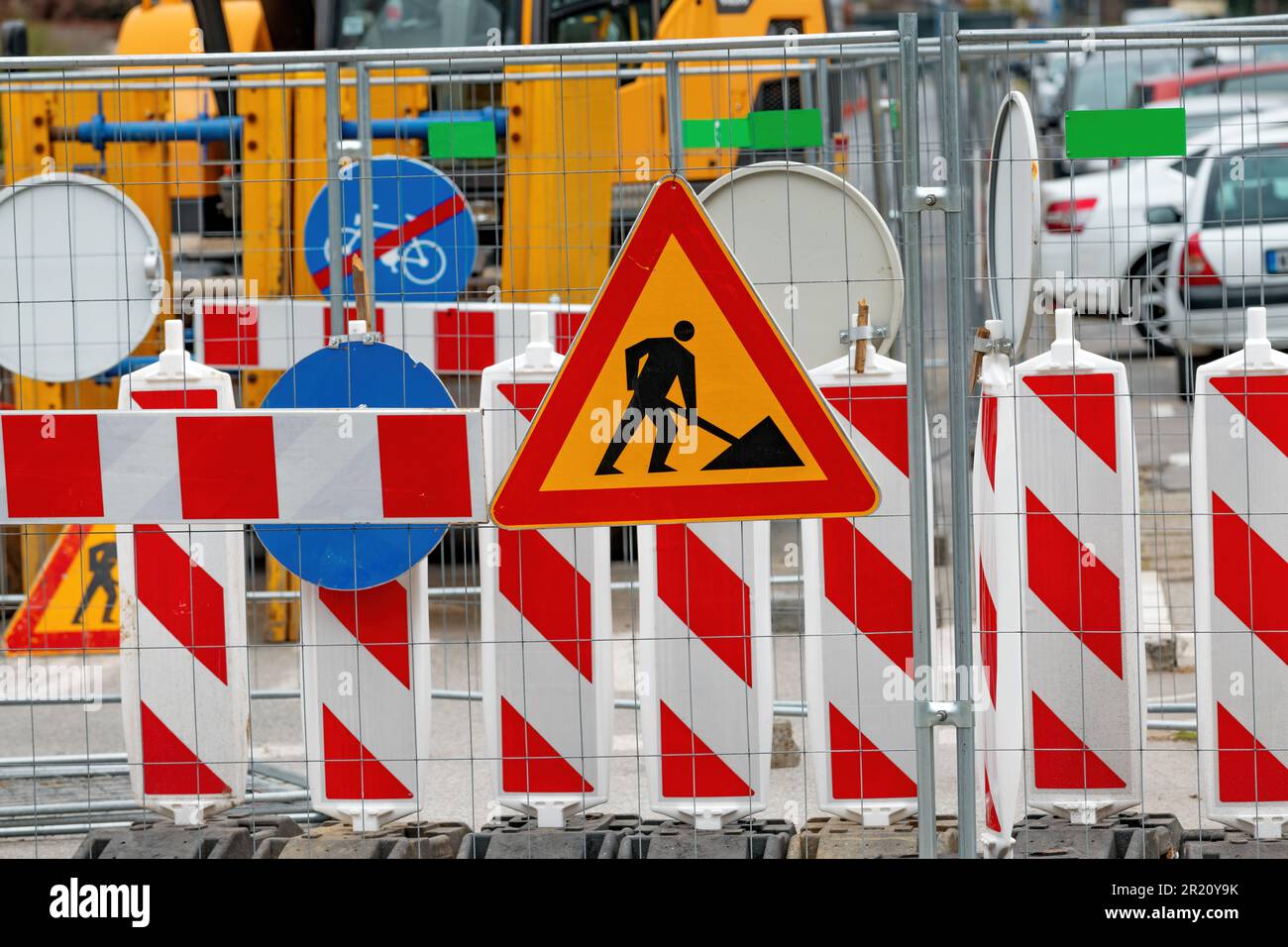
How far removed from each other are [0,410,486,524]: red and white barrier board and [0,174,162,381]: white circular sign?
1.64m

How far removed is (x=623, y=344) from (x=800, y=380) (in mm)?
386

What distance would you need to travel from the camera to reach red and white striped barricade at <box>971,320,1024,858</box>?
4.26 meters

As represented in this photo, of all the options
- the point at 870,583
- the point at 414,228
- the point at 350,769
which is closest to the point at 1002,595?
the point at 870,583

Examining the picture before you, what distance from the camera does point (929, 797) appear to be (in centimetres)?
388

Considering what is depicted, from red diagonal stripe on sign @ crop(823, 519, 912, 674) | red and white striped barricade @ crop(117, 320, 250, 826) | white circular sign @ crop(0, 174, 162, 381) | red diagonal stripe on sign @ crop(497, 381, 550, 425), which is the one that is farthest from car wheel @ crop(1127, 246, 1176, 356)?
white circular sign @ crop(0, 174, 162, 381)

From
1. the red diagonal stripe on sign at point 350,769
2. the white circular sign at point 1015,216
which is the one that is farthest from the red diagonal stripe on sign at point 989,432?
the red diagonal stripe on sign at point 350,769

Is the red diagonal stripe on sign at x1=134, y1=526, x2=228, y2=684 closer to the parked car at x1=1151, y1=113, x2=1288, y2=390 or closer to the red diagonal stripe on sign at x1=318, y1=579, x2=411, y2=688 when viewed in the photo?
the red diagonal stripe on sign at x1=318, y1=579, x2=411, y2=688

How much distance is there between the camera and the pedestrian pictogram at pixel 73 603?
727cm

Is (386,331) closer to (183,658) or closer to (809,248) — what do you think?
(183,658)

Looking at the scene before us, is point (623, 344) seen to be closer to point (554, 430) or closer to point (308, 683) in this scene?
point (554, 430)

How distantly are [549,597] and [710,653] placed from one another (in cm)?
45

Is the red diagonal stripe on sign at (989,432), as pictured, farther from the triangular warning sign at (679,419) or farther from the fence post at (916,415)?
the triangular warning sign at (679,419)
